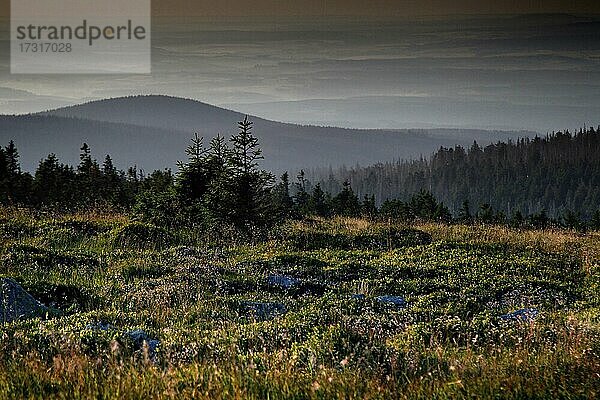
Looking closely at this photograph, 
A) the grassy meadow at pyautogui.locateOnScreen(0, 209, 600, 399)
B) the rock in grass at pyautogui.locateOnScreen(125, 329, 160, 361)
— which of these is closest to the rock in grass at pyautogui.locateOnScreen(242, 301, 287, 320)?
the grassy meadow at pyautogui.locateOnScreen(0, 209, 600, 399)

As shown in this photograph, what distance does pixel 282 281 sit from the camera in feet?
45.7

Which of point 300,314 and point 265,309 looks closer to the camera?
point 300,314

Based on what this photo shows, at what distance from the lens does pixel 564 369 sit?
590 cm

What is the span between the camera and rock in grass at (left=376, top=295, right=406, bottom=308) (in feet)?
39.0

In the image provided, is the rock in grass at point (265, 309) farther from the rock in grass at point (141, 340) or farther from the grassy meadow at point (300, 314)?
the rock in grass at point (141, 340)

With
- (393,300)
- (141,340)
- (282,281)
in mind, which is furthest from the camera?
(282,281)

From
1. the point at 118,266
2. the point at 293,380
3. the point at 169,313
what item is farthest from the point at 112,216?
the point at 293,380

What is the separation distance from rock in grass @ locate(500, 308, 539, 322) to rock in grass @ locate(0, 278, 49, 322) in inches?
327

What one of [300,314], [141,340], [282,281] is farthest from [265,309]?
[141,340]

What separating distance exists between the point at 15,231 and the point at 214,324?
13211 millimetres

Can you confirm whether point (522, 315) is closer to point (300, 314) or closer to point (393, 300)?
point (393, 300)

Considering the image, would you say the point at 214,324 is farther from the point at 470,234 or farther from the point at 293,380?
the point at 470,234

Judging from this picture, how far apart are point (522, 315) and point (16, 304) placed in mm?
9152

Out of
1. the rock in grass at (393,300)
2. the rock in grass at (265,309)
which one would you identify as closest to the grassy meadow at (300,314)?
the rock in grass at (265,309)
